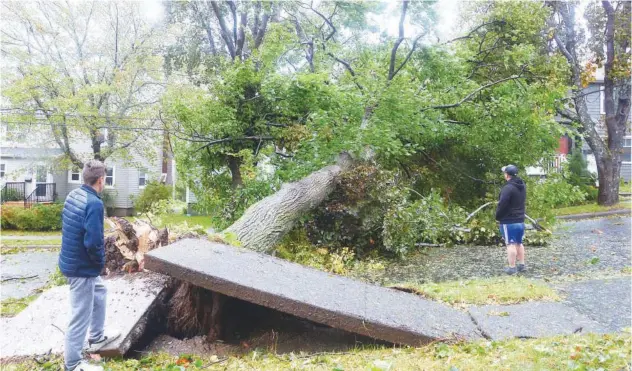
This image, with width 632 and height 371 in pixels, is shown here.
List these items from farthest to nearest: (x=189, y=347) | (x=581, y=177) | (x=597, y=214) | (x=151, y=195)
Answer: (x=151, y=195) → (x=581, y=177) → (x=597, y=214) → (x=189, y=347)

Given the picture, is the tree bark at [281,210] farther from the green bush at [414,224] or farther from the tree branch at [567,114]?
the tree branch at [567,114]

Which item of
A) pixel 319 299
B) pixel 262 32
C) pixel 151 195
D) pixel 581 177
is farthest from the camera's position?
pixel 151 195

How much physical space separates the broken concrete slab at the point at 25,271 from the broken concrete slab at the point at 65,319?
13.4 feet

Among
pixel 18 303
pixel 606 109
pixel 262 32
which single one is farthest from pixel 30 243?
pixel 606 109

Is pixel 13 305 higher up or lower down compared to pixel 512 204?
lower down

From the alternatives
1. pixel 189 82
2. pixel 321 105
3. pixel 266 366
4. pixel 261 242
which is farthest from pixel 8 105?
pixel 266 366

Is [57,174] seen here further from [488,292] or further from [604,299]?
[604,299]

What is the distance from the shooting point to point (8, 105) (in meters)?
18.5

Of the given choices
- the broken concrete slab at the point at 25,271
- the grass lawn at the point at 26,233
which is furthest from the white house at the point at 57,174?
the broken concrete slab at the point at 25,271

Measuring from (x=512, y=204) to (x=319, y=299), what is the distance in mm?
4190

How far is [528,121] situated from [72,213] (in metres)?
9.19

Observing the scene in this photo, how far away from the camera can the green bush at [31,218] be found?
1983cm

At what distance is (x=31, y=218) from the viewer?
19812 millimetres

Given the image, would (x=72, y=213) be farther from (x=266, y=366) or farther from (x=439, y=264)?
(x=439, y=264)
